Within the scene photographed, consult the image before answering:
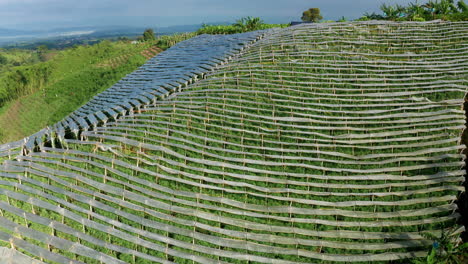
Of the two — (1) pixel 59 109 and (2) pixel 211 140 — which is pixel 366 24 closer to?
(2) pixel 211 140

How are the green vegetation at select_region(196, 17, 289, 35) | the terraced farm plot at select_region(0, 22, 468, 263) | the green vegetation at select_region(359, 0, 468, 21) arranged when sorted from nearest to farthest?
the terraced farm plot at select_region(0, 22, 468, 263) → the green vegetation at select_region(359, 0, 468, 21) → the green vegetation at select_region(196, 17, 289, 35)

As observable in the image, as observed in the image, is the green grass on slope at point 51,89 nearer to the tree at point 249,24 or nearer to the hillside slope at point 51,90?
the hillside slope at point 51,90

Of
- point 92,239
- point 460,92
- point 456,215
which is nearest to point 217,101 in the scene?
point 92,239

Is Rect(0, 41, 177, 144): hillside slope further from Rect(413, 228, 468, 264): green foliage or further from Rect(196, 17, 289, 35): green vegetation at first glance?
Rect(413, 228, 468, 264): green foliage

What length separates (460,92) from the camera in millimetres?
6285

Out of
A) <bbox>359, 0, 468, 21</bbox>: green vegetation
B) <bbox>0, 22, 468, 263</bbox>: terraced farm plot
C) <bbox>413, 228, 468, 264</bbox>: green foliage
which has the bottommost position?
<bbox>413, 228, 468, 264</bbox>: green foliage

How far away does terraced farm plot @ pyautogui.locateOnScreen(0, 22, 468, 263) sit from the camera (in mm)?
4207

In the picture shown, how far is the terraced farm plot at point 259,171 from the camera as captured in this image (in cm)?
421

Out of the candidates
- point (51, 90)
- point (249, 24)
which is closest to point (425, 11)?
point (249, 24)

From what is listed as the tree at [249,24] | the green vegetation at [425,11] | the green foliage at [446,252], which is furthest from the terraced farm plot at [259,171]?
the tree at [249,24]

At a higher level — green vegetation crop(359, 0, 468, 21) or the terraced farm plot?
green vegetation crop(359, 0, 468, 21)

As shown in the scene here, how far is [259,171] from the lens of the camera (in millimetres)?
→ 5074

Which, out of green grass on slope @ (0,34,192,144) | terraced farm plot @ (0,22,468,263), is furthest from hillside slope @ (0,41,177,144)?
terraced farm plot @ (0,22,468,263)

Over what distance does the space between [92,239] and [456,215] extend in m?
5.55
